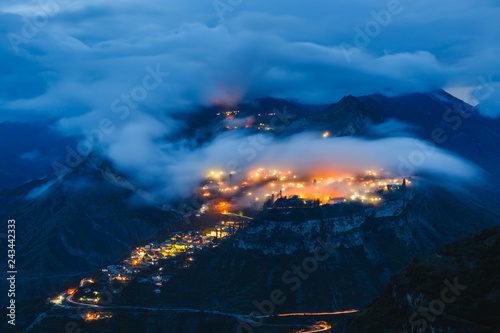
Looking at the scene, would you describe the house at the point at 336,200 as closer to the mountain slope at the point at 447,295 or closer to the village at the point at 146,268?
the village at the point at 146,268

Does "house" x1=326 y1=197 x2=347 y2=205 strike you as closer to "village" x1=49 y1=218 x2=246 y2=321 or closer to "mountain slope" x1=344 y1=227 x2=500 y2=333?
"village" x1=49 y1=218 x2=246 y2=321

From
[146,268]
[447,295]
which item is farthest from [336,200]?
[447,295]

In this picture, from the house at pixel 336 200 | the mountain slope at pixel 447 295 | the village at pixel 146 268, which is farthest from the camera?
the house at pixel 336 200

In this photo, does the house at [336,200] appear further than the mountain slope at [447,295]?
Yes

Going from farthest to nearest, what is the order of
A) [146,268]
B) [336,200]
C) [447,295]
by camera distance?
[336,200] < [146,268] < [447,295]

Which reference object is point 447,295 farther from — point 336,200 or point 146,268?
point 146,268

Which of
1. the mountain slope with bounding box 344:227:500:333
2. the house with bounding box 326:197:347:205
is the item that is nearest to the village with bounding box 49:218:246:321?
the house with bounding box 326:197:347:205

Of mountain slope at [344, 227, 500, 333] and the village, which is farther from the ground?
the village

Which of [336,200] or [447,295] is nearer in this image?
[447,295]

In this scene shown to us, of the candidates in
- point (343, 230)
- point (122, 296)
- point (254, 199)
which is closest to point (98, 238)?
point (254, 199)

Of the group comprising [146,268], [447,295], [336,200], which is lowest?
[447,295]

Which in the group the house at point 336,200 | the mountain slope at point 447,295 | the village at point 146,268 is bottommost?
the mountain slope at point 447,295

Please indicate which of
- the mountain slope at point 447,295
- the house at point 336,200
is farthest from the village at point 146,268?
the mountain slope at point 447,295

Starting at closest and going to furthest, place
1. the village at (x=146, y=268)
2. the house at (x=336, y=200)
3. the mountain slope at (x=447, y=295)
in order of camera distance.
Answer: the mountain slope at (x=447, y=295)
the village at (x=146, y=268)
the house at (x=336, y=200)
